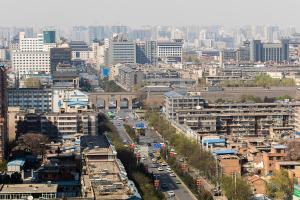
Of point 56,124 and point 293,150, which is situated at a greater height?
point 56,124

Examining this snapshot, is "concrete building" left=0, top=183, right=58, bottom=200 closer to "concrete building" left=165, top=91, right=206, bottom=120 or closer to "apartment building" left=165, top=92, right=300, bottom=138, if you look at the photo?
"apartment building" left=165, top=92, right=300, bottom=138

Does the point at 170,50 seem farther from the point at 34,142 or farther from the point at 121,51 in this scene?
the point at 34,142

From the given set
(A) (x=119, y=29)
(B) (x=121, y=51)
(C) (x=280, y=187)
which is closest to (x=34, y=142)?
(C) (x=280, y=187)

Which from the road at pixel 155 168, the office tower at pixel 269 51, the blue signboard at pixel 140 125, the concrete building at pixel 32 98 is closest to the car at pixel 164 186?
the road at pixel 155 168

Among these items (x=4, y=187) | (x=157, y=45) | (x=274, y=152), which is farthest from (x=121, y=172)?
(x=157, y=45)

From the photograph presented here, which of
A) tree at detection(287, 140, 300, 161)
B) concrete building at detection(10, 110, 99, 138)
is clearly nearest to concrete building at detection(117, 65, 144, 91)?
concrete building at detection(10, 110, 99, 138)
